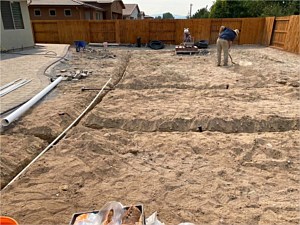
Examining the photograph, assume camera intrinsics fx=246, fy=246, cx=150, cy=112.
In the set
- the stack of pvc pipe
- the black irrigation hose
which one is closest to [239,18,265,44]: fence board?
the black irrigation hose

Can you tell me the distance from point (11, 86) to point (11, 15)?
805cm

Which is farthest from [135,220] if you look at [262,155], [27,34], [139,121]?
[27,34]

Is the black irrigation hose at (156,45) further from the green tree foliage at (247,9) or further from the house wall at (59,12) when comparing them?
the green tree foliage at (247,9)

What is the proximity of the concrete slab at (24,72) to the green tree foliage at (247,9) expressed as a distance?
16763mm

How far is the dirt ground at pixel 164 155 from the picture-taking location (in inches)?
106

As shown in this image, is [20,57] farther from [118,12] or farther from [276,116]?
[118,12]

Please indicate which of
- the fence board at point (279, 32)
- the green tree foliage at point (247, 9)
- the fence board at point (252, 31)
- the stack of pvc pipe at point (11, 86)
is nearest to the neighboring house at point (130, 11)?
the green tree foliage at point (247, 9)

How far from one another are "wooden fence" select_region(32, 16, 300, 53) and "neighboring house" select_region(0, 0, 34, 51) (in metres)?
3.84

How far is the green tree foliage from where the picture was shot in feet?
74.1

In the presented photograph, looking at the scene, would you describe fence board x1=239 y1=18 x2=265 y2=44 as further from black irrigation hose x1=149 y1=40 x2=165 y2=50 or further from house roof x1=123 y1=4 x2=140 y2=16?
house roof x1=123 y1=4 x2=140 y2=16

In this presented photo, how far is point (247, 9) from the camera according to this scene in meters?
23.4

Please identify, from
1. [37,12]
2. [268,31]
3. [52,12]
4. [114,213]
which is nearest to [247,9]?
[268,31]

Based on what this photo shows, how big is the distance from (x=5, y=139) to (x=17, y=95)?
2.30 metres

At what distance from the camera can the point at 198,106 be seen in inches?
215
